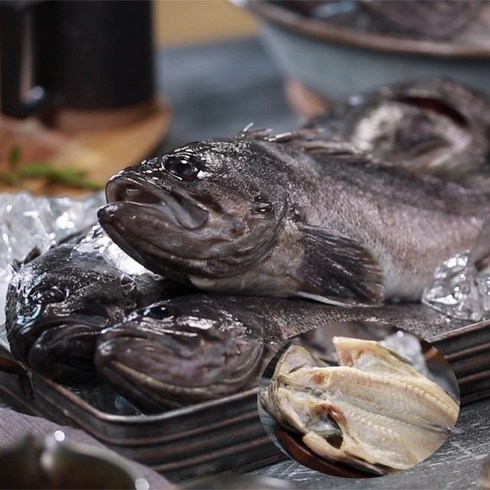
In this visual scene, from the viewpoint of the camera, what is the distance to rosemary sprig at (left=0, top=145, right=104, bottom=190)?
1761mm

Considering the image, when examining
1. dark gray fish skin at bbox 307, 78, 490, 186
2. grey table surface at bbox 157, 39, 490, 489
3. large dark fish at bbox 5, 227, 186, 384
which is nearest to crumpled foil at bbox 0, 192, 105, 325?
large dark fish at bbox 5, 227, 186, 384

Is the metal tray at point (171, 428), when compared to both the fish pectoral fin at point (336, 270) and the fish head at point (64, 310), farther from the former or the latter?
the fish pectoral fin at point (336, 270)

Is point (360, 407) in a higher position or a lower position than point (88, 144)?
higher

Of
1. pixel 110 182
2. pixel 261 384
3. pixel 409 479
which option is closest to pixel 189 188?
pixel 110 182

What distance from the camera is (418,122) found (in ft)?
5.29

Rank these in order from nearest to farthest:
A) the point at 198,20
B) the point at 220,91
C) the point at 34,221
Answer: the point at 34,221 → the point at 220,91 → the point at 198,20

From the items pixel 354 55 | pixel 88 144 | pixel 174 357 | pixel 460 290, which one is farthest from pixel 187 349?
pixel 88 144

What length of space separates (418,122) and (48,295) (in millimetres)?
844

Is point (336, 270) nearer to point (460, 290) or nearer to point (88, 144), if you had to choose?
point (460, 290)

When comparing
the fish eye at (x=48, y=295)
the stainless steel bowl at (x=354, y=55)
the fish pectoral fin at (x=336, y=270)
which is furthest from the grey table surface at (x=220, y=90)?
the fish eye at (x=48, y=295)

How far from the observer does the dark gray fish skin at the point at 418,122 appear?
5.05 feet

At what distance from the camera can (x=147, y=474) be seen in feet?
2.71

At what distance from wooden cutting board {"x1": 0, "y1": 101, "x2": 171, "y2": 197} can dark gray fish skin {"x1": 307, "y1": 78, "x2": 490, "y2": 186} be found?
21.9 inches

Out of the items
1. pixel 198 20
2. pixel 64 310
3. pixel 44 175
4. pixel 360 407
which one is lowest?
pixel 198 20
